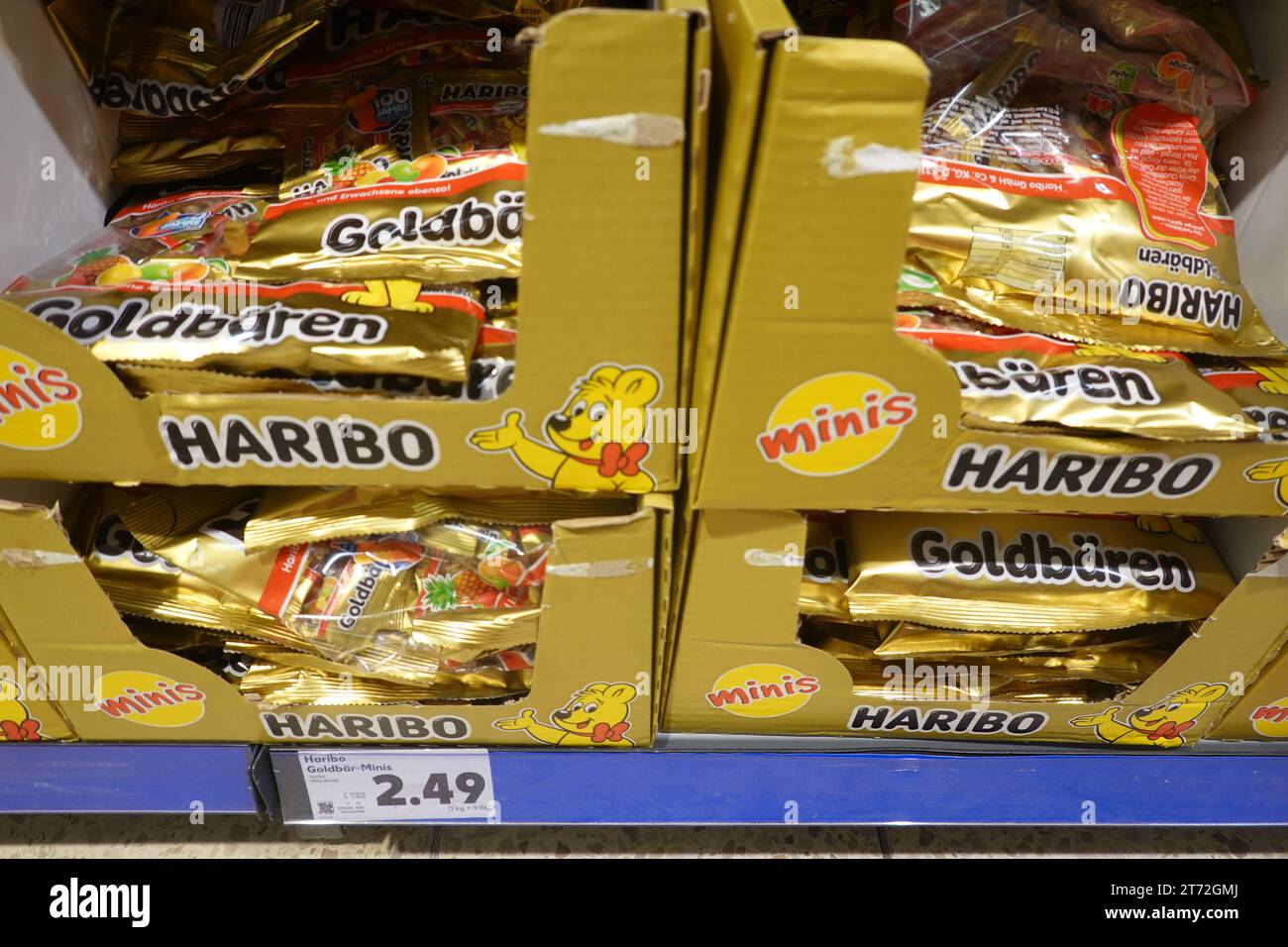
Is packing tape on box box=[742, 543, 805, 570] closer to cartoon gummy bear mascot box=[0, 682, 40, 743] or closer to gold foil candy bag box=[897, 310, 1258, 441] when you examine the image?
gold foil candy bag box=[897, 310, 1258, 441]

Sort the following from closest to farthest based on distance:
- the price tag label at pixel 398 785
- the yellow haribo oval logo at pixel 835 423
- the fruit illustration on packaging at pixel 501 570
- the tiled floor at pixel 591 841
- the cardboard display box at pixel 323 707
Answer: the yellow haribo oval logo at pixel 835 423, the cardboard display box at pixel 323 707, the fruit illustration on packaging at pixel 501 570, the price tag label at pixel 398 785, the tiled floor at pixel 591 841

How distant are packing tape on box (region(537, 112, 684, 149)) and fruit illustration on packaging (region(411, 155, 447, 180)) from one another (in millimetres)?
341

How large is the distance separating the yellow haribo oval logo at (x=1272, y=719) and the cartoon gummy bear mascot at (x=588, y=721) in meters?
0.72

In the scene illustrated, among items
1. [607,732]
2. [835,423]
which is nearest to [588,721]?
[607,732]

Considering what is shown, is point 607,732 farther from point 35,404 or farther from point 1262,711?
point 1262,711

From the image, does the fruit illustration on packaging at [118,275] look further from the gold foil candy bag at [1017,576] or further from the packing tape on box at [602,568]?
the gold foil candy bag at [1017,576]

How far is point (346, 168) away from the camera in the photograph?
95cm

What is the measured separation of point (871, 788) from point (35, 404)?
95cm

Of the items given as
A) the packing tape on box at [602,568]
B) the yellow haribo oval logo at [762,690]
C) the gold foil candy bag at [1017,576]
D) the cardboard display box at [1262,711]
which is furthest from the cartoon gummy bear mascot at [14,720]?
the cardboard display box at [1262,711]

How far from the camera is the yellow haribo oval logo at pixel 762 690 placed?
3.14 ft

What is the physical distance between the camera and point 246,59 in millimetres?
963

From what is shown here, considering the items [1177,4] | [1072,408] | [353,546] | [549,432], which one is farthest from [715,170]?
[1177,4]

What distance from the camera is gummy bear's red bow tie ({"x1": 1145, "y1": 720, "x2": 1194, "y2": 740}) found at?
102 centimetres

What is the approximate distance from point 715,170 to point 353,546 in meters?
0.54
